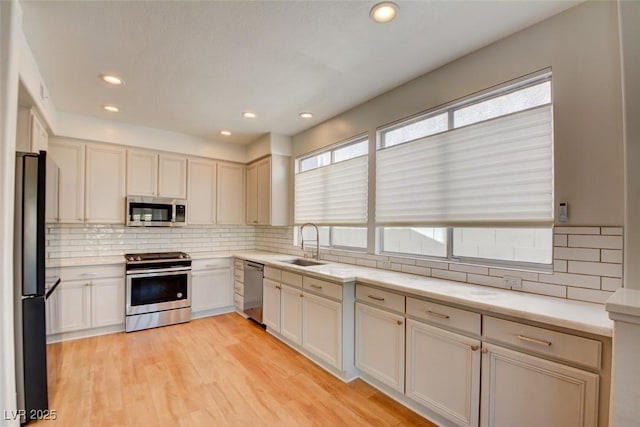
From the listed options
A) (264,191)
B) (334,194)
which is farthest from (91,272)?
(334,194)

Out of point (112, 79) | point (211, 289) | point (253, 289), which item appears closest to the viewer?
point (112, 79)

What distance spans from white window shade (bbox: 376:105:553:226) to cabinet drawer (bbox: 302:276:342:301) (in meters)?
0.85

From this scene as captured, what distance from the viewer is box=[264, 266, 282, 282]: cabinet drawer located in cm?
351

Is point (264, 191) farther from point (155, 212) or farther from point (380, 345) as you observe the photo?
point (380, 345)

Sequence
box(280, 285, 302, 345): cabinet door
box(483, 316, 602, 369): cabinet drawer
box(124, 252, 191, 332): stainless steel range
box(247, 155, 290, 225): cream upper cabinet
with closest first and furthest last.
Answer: box(483, 316, 602, 369): cabinet drawer
box(280, 285, 302, 345): cabinet door
box(124, 252, 191, 332): stainless steel range
box(247, 155, 290, 225): cream upper cabinet

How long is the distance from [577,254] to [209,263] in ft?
13.6

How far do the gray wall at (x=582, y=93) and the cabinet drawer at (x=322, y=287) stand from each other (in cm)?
175

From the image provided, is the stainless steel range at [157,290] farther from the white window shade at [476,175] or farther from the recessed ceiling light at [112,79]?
the white window shade at [476,175]

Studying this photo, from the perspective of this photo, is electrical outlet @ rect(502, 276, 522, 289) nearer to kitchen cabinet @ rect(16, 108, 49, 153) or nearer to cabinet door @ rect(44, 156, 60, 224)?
cabinet door @ rect(44, 156, 60, 224)

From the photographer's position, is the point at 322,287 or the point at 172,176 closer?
the point at 322,287

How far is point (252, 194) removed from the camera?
16.1 ft

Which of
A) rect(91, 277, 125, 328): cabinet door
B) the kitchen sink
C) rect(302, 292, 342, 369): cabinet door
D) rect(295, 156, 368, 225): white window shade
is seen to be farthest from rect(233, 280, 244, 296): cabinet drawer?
rect(302, 292, 342, 369): cabinet door

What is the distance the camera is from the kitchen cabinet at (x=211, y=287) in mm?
4227

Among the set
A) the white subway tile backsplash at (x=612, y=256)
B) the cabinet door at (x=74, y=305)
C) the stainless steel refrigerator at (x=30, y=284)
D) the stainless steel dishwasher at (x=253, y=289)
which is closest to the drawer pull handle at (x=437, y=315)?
the white subway tile backsplash at (x=612, y=256)
